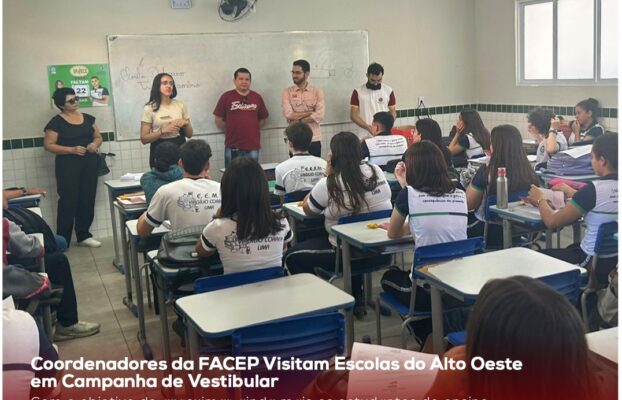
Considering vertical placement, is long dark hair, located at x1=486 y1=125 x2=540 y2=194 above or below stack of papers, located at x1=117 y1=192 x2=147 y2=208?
above

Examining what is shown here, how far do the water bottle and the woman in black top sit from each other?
4.00 m

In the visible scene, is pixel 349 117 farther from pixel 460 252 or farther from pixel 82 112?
pixel 460 252

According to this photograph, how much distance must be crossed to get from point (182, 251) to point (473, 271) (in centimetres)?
133

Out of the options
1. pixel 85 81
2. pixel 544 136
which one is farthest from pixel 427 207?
pixel 85 81

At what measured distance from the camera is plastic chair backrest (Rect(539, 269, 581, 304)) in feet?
9.25

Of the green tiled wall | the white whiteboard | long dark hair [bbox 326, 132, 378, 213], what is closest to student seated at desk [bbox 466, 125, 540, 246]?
long dark hair [bbox 326, 132, 378, 213]

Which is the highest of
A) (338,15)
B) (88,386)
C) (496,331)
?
(338,15)

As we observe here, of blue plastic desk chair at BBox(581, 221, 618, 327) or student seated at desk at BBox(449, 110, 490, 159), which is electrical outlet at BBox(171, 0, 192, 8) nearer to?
student seated at desk at BBox(449, 110, 490, 159)

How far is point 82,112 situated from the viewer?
690 centimetres

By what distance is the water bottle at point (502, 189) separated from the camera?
416 cm

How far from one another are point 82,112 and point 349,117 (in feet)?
9.98

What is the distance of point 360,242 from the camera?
11.6 feet

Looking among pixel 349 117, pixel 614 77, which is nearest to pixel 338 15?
pixel 349 117

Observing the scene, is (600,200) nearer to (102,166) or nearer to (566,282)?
(566,282)
